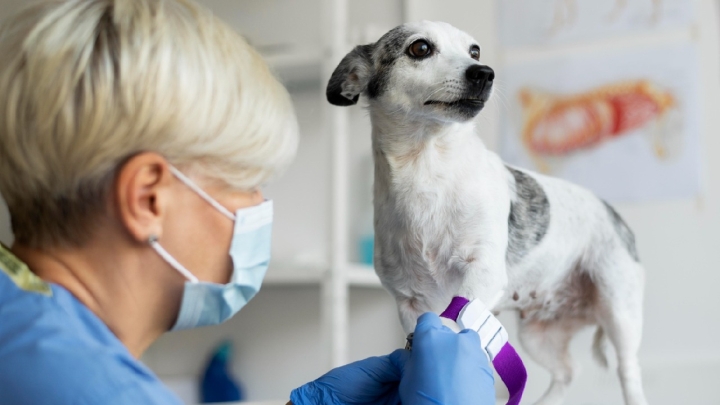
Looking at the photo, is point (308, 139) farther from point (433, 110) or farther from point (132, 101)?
point (132, 101)

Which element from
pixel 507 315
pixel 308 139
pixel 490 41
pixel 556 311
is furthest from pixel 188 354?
pixel 556 311

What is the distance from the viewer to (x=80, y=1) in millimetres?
607

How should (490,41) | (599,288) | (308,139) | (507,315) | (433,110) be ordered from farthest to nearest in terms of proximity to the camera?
(308,139) → (490,41) → (507,315) → (599,288) → (433,110)

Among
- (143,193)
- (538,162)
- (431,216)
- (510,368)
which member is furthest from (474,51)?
(538,162)

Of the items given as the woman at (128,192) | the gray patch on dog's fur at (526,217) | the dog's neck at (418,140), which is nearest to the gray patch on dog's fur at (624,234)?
the gray patch on dog's fur at (526,217)

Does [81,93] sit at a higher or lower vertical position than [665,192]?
higher

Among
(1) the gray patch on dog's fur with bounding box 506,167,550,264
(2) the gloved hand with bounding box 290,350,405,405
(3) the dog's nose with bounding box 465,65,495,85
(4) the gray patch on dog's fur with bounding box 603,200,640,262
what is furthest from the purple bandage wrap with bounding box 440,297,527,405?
(4) the gray patch on dog's fur with bounding box 603,200,640,262

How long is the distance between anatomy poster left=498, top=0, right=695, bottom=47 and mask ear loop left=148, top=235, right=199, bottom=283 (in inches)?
70.5

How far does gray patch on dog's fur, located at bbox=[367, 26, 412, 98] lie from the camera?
1.03 m

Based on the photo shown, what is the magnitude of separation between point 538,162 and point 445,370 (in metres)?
1.60

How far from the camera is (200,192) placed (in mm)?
637

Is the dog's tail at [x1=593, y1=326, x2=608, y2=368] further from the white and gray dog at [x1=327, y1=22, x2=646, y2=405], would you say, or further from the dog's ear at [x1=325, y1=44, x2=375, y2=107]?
the dog's ear at [x1=325, y1=44, x2=375, y2=107]

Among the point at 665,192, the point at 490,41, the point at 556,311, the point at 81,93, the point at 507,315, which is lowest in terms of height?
the point at 507,315

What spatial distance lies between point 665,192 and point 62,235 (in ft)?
6.02
